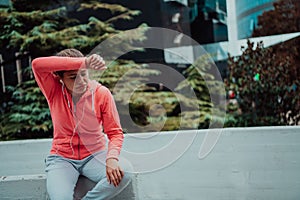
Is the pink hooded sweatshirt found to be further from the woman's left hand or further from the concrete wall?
the concrete wall

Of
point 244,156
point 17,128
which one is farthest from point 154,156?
point 17,128

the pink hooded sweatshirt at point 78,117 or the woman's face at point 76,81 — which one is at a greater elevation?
the woman's face at point 76,81

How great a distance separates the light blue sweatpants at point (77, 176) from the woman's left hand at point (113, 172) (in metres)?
0.03

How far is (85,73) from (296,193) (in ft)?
4.23

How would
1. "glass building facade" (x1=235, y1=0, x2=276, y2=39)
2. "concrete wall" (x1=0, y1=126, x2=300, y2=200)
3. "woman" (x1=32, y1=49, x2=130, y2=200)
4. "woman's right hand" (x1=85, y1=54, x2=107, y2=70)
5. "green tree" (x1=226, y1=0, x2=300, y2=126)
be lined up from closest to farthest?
"woman's right hand" (x1=85, y1=54, x2=107, y2=70) → "woman" (x1=32, y1=49, x2=130, y2=200) → "concrete wall" (x1=0, y1=126, x2=300, y2=200) → "green tree" (x1=226, y1=0, x2=300, y2=126) → "glass building facade" (x1=235, y1=0, x2=276, y2=39)

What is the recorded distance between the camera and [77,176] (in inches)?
Result: 63.3

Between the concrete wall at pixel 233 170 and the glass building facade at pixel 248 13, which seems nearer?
the concrete wall at pixel 233 170

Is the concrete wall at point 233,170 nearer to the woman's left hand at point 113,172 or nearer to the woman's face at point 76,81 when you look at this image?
the woman's left hand at point 113,172

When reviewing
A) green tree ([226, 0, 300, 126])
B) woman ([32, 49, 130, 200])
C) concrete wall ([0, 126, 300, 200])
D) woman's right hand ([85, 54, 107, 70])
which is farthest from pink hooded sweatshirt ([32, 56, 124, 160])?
green tree ([226, 0, 300, 126])

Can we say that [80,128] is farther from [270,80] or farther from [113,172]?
[270,80]

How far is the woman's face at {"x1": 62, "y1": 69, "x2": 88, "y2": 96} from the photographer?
1562mm

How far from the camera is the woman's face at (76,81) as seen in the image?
1.56 m

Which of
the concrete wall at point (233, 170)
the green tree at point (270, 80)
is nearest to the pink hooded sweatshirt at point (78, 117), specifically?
the concrete wall at point (233, 170)

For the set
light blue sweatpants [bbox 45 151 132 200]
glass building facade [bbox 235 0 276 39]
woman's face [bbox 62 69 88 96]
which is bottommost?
light blue sweatpants [bbox 45 151 132 200]
